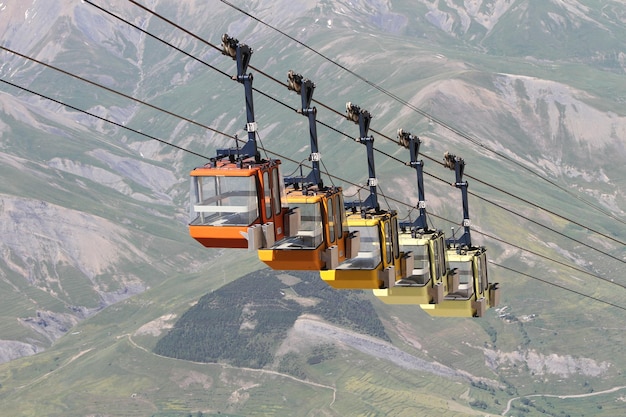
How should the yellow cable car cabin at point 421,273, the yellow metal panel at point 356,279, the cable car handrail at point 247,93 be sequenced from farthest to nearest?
the yellow cable car cabin at point 421,273 < the yellow metal panel at point 356,279 < the cable car handrail at point 247,93

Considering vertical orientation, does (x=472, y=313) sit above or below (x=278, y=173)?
below

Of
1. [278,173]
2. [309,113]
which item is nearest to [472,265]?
[309,113]

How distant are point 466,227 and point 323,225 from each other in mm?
23337

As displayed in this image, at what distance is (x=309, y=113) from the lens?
6744cm

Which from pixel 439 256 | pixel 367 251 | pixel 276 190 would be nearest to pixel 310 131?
pixel 367 251

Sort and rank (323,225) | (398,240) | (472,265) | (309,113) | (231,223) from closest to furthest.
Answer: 1. (231,223)
2. (323,225)
3. (309,113)
4. (398,240)
5. (472,265)

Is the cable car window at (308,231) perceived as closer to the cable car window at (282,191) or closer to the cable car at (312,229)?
the cable car at (312,229)

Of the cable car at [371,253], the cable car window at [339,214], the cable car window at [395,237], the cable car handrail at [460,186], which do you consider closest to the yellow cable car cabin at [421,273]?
the cable car window at [395,237]

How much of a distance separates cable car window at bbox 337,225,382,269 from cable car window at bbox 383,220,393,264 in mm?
642

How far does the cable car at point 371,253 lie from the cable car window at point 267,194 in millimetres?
5458

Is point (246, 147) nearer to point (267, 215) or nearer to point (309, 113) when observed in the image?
point (267, 215)

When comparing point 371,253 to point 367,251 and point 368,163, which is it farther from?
point 368,163

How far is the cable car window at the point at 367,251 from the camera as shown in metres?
67.2

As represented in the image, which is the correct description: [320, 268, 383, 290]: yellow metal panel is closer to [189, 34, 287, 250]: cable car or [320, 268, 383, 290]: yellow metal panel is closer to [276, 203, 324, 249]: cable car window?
[276, 203, 324, 249]: cable car window
